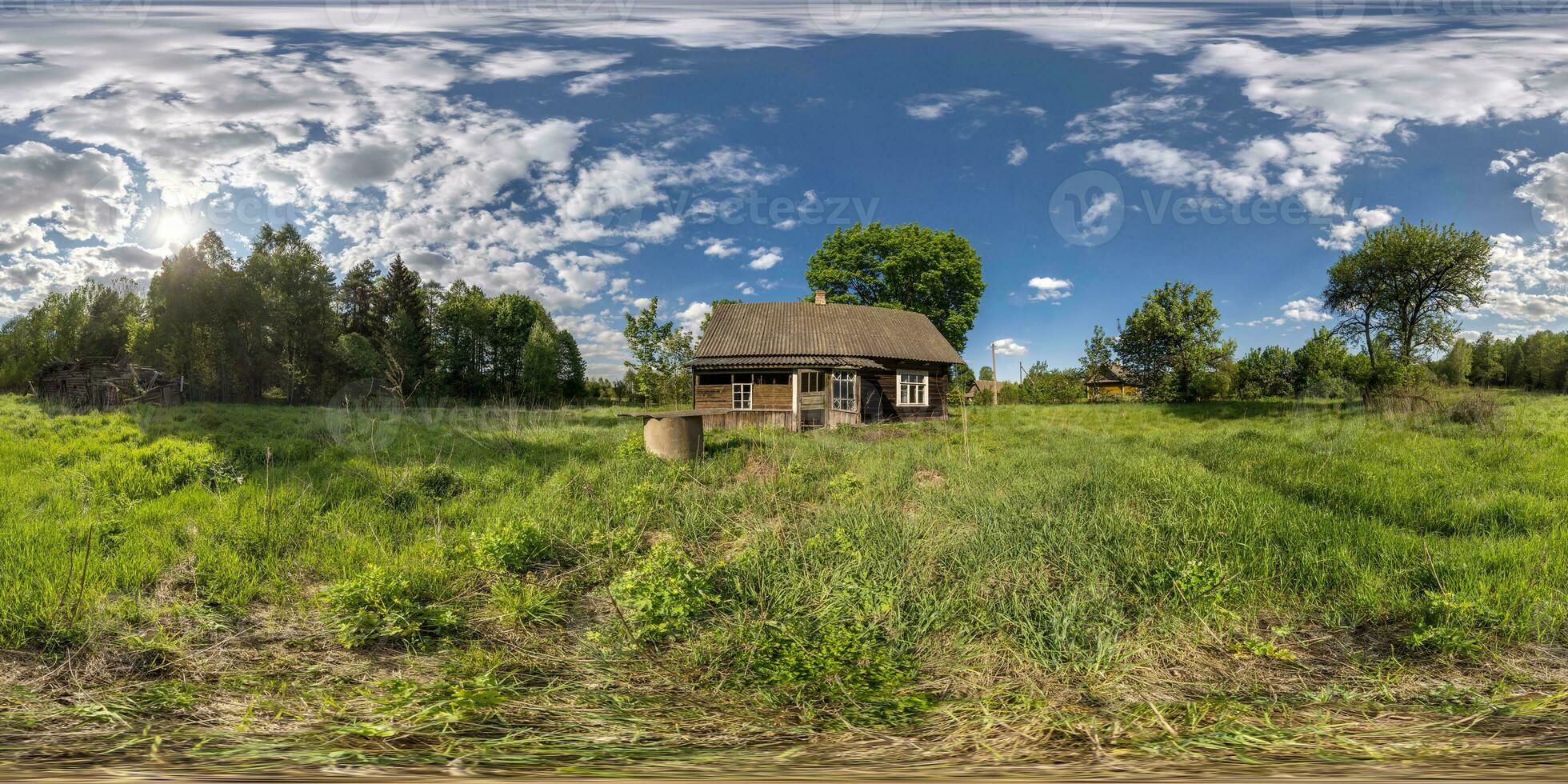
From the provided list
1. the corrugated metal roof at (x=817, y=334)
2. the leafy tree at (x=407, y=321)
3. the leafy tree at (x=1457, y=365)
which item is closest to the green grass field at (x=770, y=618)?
the leafy tree at (x=1457, y=365)

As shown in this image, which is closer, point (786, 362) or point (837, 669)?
point (837, 669)

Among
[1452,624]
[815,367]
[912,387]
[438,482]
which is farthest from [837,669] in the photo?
[912,387]

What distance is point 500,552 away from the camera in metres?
4.13

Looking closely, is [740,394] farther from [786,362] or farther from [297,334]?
[297,334]

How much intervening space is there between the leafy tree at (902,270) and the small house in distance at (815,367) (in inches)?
261

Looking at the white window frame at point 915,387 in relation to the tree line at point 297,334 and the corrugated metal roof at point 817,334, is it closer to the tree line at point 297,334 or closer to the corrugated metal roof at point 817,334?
the corrugated metal roof at point 817,334

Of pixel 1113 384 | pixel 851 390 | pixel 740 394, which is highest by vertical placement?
pixel 1113 384

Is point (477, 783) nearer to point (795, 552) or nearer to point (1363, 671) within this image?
point (795, 552)

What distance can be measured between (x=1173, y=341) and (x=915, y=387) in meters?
23.6

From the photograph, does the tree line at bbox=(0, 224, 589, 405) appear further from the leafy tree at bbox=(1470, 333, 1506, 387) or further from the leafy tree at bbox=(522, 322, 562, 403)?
the leafy tree at bbox=(1470, 333, 1506, 387)

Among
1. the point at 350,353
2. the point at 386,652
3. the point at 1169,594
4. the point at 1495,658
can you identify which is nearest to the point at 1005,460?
the point at 1169,594

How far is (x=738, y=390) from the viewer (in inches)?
827

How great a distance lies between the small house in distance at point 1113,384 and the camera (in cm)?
4112

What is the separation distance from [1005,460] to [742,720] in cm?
711
